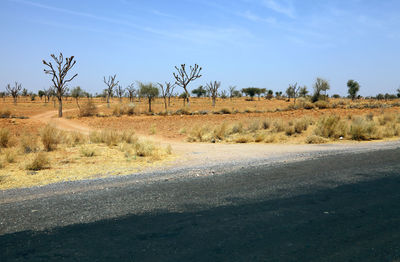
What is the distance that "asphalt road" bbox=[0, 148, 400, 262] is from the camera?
4.82 metres

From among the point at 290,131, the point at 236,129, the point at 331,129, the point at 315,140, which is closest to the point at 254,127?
the point at 236,129

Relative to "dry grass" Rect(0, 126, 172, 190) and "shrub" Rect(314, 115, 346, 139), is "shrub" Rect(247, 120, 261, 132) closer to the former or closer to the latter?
"shrub" Rect(314, 115, 346, 139)

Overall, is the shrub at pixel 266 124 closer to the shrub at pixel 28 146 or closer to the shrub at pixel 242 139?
the shrub at pixel 242 139

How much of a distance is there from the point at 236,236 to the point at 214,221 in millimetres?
754

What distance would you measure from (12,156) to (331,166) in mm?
10864

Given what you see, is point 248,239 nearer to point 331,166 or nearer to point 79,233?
point 79,233

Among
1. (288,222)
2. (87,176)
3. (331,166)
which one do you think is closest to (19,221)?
A: (87,176)

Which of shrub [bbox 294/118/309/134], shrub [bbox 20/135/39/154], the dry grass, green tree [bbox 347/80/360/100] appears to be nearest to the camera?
the dry grass

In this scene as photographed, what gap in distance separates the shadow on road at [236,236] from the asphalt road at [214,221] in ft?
0.05

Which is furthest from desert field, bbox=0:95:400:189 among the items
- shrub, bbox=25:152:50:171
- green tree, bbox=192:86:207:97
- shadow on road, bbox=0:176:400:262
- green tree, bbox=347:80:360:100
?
green tree, bbox=192:86:207:97

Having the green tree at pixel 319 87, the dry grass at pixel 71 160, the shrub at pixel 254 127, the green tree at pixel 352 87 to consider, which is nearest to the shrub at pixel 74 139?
the dry grass at pixel 71 160

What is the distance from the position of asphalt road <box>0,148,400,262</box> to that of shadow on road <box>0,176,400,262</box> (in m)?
0.01

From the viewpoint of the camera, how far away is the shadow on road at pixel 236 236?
472cm

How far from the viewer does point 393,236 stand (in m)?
5.26
